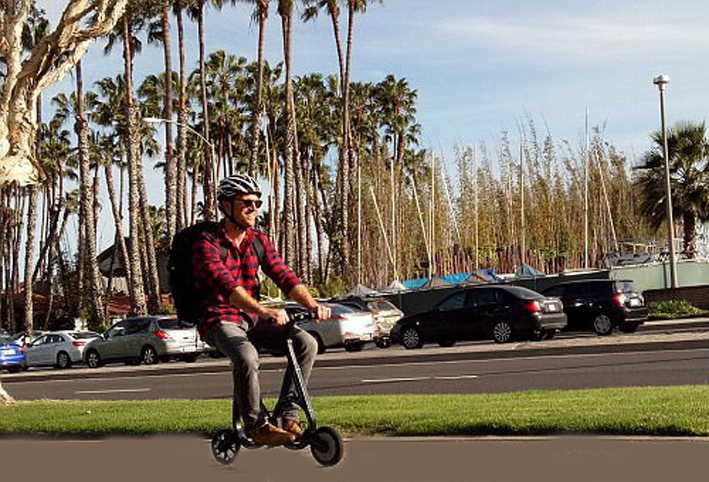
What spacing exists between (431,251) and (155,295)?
46.9 ft

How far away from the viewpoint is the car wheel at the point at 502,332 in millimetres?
28141

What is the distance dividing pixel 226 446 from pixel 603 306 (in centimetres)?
2275

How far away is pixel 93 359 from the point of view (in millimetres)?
36969

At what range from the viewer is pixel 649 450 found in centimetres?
795

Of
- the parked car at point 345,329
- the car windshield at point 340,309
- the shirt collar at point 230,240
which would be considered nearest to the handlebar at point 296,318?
the shirt collar at point 230,240

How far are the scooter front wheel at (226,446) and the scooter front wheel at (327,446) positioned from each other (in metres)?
0.65

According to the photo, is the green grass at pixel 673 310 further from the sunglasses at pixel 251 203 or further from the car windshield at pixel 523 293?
the sunglasses at pixel 251 203

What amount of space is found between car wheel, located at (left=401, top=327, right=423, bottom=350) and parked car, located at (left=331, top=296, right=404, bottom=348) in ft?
7.93

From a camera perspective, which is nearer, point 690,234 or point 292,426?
point 292,426

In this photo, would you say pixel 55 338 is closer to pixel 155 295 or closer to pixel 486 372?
pixel 155 295

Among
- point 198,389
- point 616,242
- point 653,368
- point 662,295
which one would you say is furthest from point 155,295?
point 653,368

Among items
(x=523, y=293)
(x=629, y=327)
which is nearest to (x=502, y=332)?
(x=523, y=293)

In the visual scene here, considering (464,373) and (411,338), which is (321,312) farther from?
(411,338)

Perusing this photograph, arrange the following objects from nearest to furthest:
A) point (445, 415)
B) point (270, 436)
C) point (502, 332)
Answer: point (270, 436)
point (445, 415)
point (502, 332)
